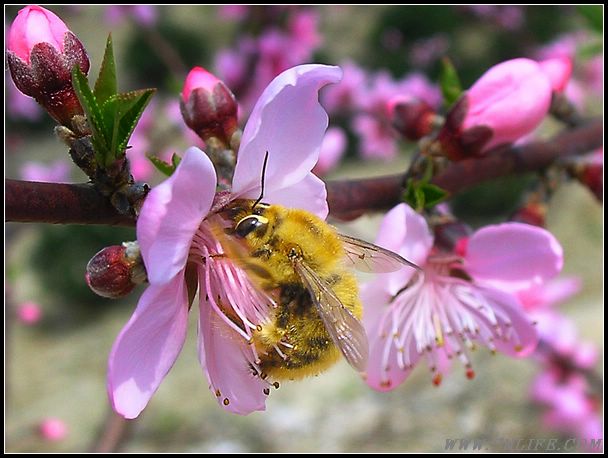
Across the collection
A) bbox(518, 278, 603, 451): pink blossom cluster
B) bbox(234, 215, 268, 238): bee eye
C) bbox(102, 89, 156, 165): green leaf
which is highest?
bbox(102, 89, 156, 165): green leaf

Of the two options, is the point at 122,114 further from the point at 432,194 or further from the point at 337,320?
the point at 432,194

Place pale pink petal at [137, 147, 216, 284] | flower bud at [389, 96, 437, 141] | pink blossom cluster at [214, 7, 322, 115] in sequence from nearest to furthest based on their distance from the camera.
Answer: pale pink petal at [137, 147, 216, 284] → flower bud at [389, 96, 437, 141] → pink blossom cluster at [214, 7, 322, 115]

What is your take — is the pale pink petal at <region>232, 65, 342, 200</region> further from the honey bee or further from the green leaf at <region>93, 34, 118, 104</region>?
the green leaf at <region>93, 34, 118, 104</region>

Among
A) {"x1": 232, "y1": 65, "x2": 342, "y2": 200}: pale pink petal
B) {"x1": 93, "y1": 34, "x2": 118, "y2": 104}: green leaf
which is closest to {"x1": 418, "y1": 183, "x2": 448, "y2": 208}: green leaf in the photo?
{"x1": 232, "y1": 65, "x2": 342, "y2": 200}: pale pink petal

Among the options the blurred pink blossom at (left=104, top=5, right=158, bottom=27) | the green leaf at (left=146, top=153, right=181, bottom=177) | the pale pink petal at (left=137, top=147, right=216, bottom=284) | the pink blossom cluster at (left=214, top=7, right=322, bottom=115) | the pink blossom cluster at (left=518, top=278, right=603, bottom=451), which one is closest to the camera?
→ the pale pink petal at (left=137, top=147, right=216, bottom=284)

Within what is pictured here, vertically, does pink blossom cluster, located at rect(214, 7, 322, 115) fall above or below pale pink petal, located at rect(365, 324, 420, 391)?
Result: below

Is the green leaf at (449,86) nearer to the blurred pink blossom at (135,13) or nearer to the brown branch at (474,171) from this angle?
the brown branch at (474,171)

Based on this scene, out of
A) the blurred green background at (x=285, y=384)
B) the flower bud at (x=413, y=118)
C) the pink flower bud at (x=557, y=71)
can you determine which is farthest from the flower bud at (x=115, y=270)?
the pink flower bud at (x=557, y=71)
